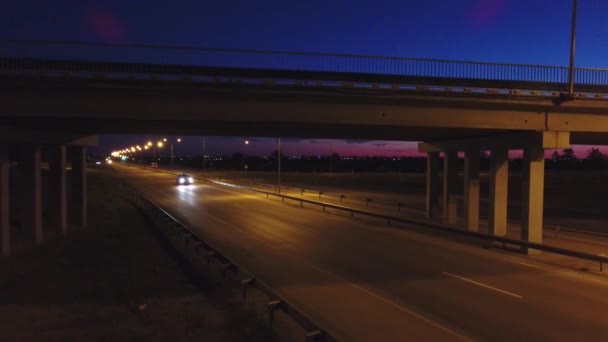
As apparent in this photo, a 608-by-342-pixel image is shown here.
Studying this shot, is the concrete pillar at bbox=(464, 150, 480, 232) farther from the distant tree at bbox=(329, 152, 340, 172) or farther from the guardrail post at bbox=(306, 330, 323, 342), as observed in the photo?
the distant tree at bbox=(329, 152, 340, 172)

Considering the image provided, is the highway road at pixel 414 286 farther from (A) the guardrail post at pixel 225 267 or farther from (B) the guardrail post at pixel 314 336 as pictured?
(B) the guardrail post at pixel 314 336

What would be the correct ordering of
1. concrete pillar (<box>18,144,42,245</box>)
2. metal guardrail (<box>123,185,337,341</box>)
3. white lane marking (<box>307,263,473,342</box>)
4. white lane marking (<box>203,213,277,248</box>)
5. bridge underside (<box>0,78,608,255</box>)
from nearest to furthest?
metal guardrail (<box>123,185,337,341</box>)
white lane marking (<box>307,263,473,342</box>)
bridge underside (<box>0,78,608,255</box>)
white lane marking (<box>203,213,277,248</box>)
concrete pillar (<box>18,144,42,245</box>)

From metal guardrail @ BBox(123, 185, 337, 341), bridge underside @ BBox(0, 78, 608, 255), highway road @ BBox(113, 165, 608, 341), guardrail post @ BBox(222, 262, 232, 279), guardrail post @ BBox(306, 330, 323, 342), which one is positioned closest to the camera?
guardrail post @ BBox(306, 330, 323, 342)

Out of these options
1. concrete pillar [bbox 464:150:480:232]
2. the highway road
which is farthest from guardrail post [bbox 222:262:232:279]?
concrete pillar [bbox 464:150:480:232]

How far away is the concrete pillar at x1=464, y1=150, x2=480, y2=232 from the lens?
74.5 feet

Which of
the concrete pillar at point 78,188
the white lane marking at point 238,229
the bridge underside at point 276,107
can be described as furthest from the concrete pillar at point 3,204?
the white lane marking at point 238,229

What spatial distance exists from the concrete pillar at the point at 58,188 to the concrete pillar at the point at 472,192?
66.4 feet

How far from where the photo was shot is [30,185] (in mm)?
21109

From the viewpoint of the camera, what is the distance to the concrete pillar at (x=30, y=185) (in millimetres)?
20766

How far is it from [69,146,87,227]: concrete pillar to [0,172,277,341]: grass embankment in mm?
8376

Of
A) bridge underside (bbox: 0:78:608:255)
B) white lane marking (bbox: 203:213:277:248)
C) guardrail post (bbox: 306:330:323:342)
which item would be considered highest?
bridge underside (bbox: 0:78:608:255)

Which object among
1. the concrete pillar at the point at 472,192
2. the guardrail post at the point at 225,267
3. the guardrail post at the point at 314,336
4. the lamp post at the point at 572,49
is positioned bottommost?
the guardrail post at the point at 225,267

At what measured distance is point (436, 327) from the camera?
347 inches

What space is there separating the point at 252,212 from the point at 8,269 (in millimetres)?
16339
